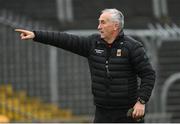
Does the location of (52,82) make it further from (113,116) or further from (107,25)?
(107,25)

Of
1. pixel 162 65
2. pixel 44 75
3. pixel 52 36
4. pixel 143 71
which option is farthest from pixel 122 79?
pixel 162 65

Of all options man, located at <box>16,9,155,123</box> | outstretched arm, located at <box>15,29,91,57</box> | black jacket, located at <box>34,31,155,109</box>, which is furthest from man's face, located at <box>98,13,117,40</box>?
outstretched arm, located at <box>15,29,91,57</box>

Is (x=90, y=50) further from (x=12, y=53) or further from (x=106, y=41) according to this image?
(x=12, y=53)

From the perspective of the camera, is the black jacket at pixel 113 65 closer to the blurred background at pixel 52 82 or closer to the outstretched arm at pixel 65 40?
the outstretched arm at pixel 65 40

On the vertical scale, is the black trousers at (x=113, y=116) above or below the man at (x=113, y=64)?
below

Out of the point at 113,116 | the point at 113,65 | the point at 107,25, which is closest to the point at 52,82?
the point at 113,116

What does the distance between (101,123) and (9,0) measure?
30.0ft

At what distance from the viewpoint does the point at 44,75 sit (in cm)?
1123

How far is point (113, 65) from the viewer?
552 cm

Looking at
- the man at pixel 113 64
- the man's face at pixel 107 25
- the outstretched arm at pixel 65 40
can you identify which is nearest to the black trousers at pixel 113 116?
the man at pixel 113 64

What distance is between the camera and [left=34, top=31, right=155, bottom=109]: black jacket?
548 cm

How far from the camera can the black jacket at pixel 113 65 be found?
5.48 meters

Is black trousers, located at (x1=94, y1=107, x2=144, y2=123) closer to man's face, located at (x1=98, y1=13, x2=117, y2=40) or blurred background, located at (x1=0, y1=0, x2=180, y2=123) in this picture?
A: man's face, located at (x1=98, y1=13, x2=117, y2=40)

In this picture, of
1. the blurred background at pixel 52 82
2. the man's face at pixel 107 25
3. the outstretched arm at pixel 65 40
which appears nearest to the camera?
the man's face at pixel 107 25
